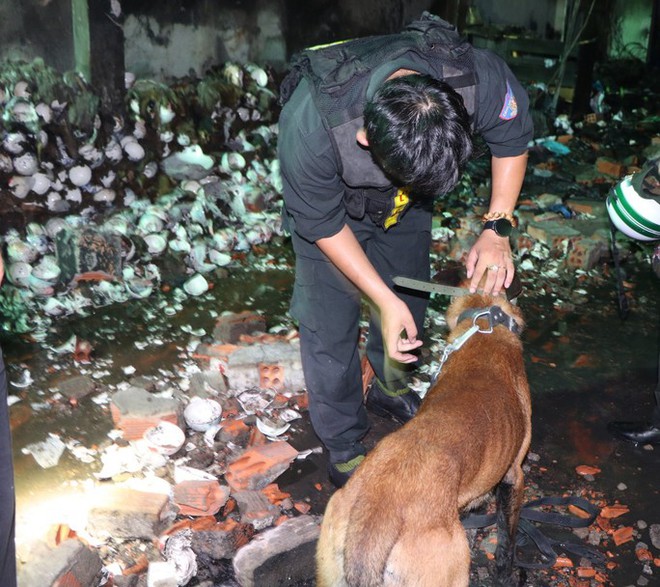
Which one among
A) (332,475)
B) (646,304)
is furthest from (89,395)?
(646,304)

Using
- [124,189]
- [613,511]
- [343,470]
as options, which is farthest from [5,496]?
[124,189]

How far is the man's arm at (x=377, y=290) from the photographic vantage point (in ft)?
8.75

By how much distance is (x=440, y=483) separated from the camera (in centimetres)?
216

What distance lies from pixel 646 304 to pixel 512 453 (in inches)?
128

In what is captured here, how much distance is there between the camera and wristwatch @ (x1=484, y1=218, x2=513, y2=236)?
2947mm

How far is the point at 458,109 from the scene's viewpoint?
2.18 metres

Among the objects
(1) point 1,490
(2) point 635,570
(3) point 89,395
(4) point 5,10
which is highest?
(4) point 5,10

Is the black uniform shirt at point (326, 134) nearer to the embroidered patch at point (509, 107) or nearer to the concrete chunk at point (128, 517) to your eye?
the embroidered patch at point (509, 107)

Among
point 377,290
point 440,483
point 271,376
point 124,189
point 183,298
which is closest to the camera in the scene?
point 440,483

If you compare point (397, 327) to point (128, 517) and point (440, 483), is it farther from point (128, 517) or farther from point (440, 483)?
point (128, 517)

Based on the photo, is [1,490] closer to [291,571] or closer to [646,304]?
[291,571]

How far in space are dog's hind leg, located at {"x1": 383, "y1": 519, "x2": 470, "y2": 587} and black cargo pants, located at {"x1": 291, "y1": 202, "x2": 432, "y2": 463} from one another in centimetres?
117

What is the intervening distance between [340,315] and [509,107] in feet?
3.70

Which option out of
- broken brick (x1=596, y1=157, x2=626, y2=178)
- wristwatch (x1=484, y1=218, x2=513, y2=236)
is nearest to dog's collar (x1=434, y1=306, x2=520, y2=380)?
wristwatch (x1=484, y1=218, x2=513, y2=236)
